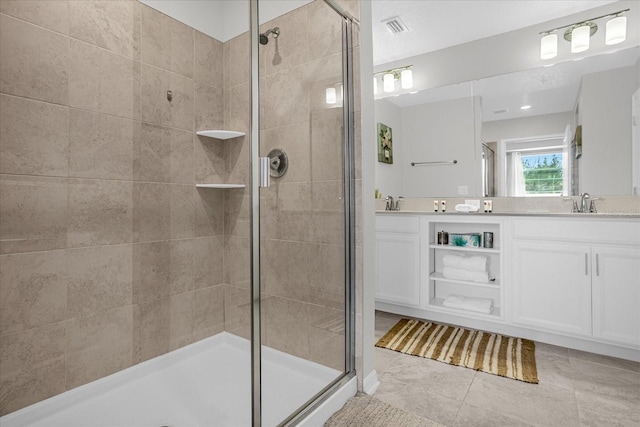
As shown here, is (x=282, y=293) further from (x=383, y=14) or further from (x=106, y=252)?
(x=383, y=14)

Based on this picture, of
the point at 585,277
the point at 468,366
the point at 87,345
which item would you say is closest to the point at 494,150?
the point at 585,277

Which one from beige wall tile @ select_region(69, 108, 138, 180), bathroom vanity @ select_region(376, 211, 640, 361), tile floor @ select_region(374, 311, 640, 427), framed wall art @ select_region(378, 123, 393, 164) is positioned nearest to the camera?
tile floor @ select_region(374, 311, 640, 427)

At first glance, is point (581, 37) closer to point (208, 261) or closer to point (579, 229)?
point (579, 229)

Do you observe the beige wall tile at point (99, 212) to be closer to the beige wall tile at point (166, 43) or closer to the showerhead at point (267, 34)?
the beige wall tile at point (166, 43)

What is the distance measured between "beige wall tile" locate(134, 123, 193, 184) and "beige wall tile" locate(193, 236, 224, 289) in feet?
1.39

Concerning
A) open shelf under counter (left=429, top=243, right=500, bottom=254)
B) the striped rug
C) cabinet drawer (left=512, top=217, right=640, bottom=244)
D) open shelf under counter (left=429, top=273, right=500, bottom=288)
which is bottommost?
the striped rug

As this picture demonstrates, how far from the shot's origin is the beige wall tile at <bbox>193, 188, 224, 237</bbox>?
7.59 ft

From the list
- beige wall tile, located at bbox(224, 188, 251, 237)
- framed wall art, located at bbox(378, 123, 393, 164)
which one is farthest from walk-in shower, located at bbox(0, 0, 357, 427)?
framed wall art, located at bbox(378, 123, 393, 164)

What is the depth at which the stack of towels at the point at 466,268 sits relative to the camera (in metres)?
2.66

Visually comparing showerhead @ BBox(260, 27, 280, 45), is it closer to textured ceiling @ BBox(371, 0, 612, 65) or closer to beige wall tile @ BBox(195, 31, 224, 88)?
beige wall tile @ BBox(195, 31, 224, 88)

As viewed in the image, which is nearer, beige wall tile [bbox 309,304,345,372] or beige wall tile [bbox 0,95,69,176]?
beige wall tile [bbox 0,95,69,176]

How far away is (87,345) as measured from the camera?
177 cm

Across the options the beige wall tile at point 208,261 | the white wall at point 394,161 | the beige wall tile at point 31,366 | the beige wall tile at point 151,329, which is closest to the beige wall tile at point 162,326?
the beige wall tile at point 151,329

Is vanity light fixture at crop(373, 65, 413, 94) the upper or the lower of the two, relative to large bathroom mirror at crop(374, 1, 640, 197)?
upper
